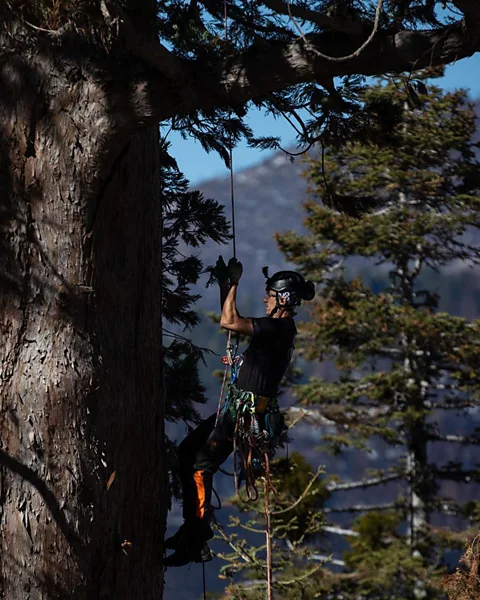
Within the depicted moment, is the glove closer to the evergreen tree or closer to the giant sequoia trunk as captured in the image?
the giant sequoia trunk

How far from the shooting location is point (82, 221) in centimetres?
499

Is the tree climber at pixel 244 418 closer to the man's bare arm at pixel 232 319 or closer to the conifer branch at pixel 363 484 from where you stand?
the man's bare arm at pixel 232 319

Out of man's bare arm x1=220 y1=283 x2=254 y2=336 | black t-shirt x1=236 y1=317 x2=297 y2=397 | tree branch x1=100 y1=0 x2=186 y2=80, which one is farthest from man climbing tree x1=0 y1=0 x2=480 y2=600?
black t-shirt x1=236 y1=317 x2=297 y2=397

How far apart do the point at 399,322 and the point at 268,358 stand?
541 inches

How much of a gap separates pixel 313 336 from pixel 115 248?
1537cm

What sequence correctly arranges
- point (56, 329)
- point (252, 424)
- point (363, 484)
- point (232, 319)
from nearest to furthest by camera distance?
point (56, 329) < point (232, 319) < point (252, 424) < point (363, 484)

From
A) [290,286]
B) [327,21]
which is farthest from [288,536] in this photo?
[327,21]

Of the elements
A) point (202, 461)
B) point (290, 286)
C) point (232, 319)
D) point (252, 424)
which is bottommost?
point (202, 461)

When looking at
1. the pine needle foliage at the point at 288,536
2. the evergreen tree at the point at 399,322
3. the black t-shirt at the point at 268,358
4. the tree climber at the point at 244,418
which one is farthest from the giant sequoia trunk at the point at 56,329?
the evergreen tree at the point at 399,322

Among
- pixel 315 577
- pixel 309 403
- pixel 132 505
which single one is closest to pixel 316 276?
pixel 309 403

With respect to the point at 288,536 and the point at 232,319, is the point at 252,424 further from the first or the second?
the point at 288,536

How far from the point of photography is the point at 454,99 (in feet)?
Answer: 65.2

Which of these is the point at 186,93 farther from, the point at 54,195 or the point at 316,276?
the point at 316,276

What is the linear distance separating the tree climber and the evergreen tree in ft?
43.9
